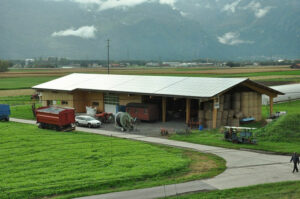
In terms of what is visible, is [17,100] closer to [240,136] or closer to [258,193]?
[240,136]

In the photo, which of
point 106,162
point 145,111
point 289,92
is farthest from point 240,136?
point 289,92

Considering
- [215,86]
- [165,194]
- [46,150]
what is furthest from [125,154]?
[215,86]

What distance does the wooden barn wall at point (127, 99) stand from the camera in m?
Answer: 49.6

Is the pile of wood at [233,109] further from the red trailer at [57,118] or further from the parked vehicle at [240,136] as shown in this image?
the red trailer at [57,118]

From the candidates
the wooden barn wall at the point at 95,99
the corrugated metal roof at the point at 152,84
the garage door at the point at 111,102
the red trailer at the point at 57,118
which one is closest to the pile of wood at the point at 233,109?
the corrugated metal roof at the point at 152,84

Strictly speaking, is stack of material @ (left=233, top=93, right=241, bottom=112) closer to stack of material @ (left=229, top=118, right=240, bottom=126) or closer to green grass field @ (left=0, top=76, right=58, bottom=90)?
stack of material @ (left=229, top=118, right=240, bottom=126)

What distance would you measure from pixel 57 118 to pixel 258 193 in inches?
981

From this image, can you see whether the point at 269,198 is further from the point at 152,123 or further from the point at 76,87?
the point at 76,87

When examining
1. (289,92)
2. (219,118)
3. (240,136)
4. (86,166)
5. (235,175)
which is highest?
(289,92)

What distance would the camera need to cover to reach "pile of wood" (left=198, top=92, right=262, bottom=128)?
42156mm

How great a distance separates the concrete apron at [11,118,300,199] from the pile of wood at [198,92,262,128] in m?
10.4

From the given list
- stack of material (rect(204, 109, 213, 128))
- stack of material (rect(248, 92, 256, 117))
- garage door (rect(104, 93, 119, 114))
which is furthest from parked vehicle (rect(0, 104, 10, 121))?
stack of material (rect(248, 92, 256, 117))

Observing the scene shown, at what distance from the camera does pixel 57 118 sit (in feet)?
127

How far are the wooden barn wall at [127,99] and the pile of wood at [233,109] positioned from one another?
8945mm
